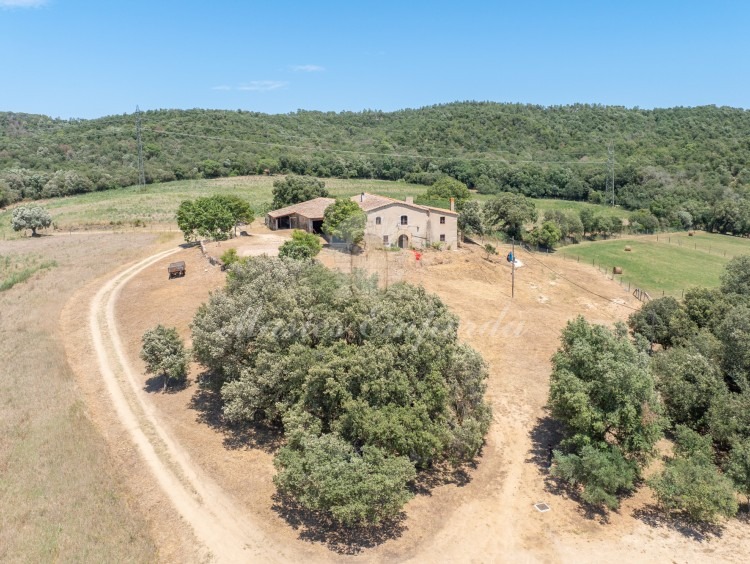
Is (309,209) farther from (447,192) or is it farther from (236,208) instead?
(447,192)

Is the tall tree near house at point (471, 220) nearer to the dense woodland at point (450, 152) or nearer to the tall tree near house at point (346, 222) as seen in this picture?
the tall tree near house at point (346, 222)

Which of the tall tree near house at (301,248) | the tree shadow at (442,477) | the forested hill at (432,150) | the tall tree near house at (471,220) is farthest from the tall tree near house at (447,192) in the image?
the tree shadow at (442,477)

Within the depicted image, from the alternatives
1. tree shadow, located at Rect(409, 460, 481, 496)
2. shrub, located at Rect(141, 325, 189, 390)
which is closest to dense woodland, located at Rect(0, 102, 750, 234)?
tree shadow, located at Rect(409, 460, 481, 496)

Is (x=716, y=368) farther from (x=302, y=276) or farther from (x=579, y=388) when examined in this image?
(x=302, y=276)

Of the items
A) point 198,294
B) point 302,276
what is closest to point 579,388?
point 302,276

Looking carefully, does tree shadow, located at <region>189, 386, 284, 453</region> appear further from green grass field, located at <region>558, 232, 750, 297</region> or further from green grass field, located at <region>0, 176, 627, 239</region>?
green grass field, located at <region>0, 176, 627, 239</region>
